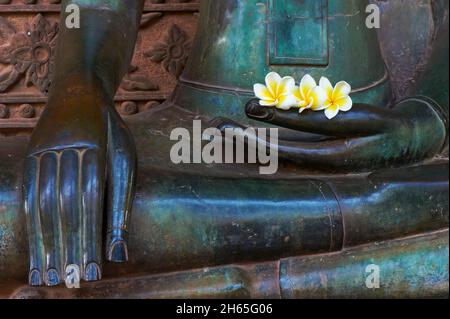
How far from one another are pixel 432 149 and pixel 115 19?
65cm

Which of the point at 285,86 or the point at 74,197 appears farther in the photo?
the point at 285,86

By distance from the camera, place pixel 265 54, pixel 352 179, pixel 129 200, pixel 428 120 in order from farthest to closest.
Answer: pixel 265 54
pixel 428 120
pixel 352 179
pixel 129 200

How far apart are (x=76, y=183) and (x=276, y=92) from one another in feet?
1.22

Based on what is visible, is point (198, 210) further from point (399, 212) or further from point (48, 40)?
point (48, 40)

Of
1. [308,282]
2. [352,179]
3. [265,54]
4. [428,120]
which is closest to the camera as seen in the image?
[308,282]

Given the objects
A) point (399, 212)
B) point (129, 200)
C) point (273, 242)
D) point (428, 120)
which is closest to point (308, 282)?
point (273, 242)

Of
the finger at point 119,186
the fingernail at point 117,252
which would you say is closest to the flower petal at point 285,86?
the finger at point 119,186

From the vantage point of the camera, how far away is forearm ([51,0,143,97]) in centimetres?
131

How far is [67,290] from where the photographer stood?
119 cm

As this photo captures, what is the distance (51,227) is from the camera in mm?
1071

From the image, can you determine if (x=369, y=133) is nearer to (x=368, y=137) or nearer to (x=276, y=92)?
(x=368, y=137)

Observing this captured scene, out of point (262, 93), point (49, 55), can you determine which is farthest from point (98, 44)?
point (49, 55)

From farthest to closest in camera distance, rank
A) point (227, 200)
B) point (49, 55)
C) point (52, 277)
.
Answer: point (49, 55) < point (227, 200) < point (52, 277)
